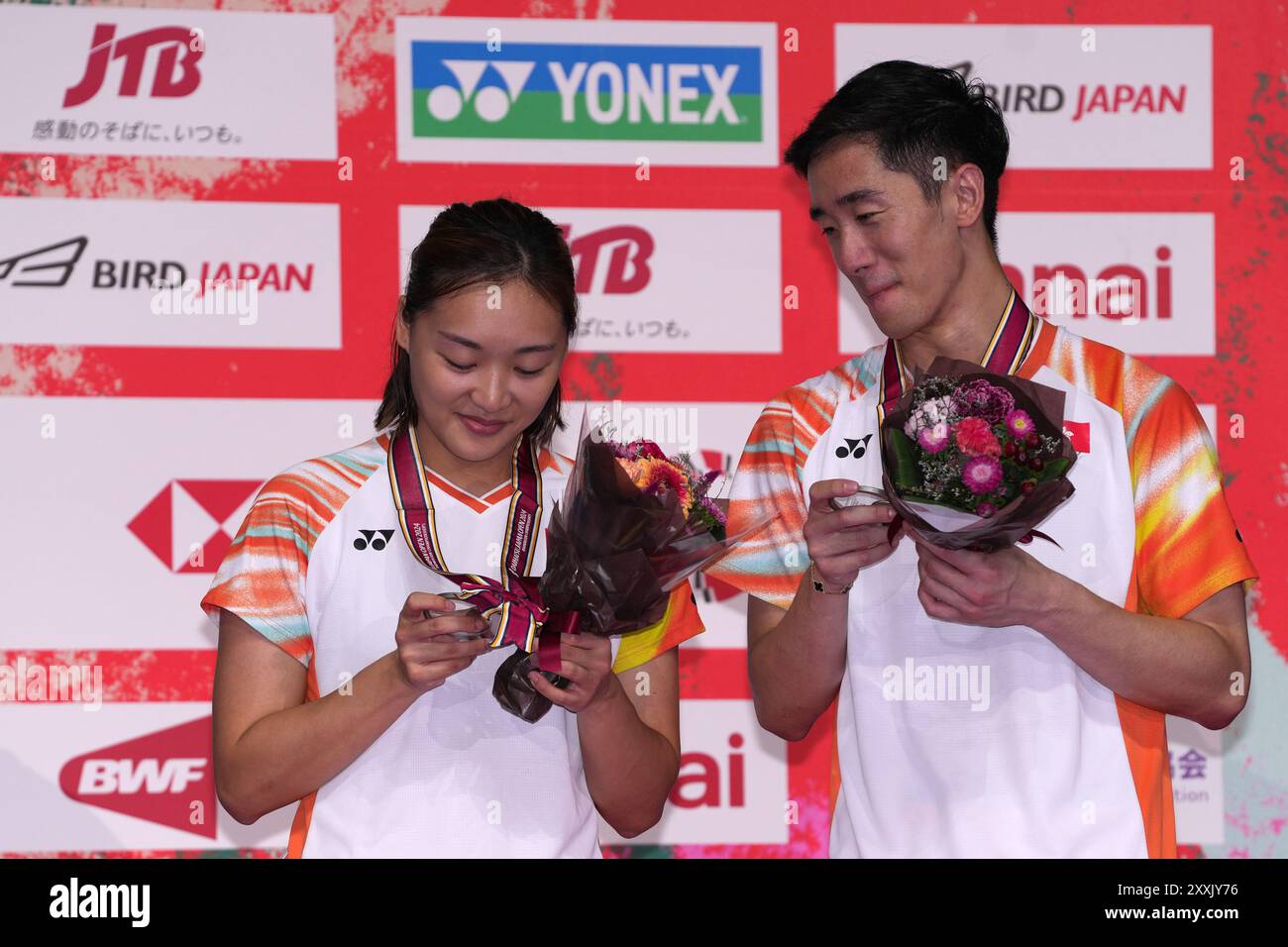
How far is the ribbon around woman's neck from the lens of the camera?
6.48 ft

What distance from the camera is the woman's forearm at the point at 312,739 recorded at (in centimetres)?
201

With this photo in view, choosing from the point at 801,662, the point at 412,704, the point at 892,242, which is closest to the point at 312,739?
the point at 412,704

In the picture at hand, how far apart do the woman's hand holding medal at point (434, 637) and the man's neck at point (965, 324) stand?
35.7 inches

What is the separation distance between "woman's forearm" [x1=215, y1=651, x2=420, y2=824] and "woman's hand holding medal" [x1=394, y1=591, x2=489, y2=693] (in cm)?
6

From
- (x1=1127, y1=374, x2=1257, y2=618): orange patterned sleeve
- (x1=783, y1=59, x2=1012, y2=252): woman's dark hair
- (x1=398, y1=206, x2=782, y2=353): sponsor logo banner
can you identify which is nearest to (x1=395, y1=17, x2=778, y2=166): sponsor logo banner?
(x1=398, y1=206, x2=782, y2=353): sponsor logo banner

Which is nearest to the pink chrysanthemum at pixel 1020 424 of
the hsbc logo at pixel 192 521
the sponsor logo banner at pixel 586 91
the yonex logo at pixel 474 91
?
the sponsor logo banner at pixel 586 91

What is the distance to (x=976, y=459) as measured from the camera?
5.78 feet

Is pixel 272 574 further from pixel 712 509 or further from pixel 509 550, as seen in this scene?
pixel 712 509

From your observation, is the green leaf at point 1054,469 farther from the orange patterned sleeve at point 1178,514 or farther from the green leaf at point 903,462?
the orange patterned sleeve at point 1178,514

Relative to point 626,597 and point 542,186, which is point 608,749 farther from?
point 542,186

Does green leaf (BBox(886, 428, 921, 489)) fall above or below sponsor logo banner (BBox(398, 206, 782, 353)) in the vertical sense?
below

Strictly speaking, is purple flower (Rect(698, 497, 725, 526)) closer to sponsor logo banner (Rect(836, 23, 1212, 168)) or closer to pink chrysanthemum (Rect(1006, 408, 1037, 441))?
pink chrysanthemum (Rect(1006, 408, 1037, 441))

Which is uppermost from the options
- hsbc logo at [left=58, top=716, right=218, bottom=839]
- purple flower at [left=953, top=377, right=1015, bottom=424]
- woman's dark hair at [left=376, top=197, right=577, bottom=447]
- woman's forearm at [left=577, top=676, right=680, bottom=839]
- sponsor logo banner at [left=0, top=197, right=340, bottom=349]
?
sponsor logo banner at [left=0, top=197, right=340, bottom=349]

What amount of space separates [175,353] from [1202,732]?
9.24ft
